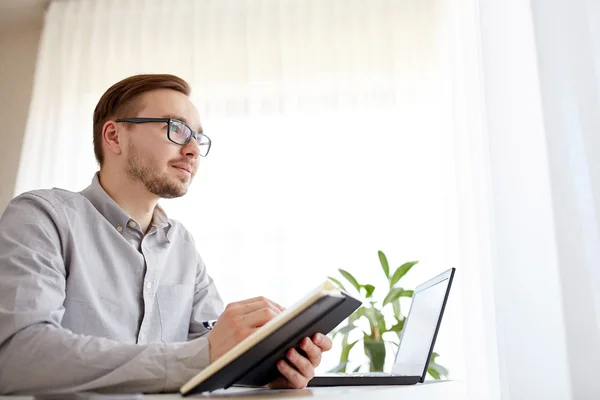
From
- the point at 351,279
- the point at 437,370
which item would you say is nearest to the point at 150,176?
the point at 351,279

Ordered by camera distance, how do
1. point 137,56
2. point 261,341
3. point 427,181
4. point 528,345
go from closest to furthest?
1. point 261,341
2. point 528,345
3. point 427,181
4. point 137,56

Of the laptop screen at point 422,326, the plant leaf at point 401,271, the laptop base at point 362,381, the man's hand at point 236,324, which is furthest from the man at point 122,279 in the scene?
the plant leaf at point 401,271

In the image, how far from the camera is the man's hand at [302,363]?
84cm

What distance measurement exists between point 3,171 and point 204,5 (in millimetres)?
1464

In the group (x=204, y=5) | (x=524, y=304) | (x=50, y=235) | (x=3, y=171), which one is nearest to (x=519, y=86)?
(x=524, y=304)

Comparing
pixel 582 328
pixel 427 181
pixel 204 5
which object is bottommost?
pixel 582 328

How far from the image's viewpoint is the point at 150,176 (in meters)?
1.39

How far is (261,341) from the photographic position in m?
0.64

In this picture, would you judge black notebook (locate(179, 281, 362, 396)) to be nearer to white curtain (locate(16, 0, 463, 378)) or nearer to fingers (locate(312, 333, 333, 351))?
fingers (locate(312, 333, 333, 351))

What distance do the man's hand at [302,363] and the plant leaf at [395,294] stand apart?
4.83ft

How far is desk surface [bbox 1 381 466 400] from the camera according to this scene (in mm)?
620

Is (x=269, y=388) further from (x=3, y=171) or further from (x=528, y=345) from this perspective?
(x=3, y=171)

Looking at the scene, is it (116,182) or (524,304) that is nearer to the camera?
(524,304)

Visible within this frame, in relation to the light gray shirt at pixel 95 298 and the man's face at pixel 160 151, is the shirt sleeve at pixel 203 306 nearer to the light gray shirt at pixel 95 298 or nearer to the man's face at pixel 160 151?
the light gray shirt at pixel 95 298
